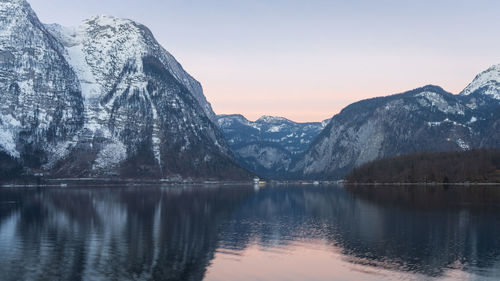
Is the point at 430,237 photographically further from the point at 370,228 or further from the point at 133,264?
the point at 133,264

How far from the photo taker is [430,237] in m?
83.6

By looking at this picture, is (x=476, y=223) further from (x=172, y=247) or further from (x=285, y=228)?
(x=172, y=247)

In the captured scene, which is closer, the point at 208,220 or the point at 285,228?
the point at 285,228

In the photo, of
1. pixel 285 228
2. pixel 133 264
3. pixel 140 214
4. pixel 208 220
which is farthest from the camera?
pixel 140 214

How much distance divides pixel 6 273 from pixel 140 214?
70.3 metres

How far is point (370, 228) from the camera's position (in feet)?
318

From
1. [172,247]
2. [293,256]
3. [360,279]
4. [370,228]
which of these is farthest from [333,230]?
[360,279]

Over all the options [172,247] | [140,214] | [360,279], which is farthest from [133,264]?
[140,214]

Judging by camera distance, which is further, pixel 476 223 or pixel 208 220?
pixel 208 220

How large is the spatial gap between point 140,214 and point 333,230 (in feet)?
176

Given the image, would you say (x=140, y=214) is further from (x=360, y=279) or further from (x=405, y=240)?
(x=360, y=279)

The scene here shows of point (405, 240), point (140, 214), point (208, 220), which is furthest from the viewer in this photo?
point (140, 214)

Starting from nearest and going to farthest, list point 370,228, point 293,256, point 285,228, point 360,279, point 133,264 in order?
1. point 360,279
2. point 133,264
3. point 293,256
4. point 370,228
5. point 285,228

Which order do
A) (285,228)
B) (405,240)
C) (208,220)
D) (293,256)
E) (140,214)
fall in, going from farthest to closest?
(140,214)
(208,220)
(285,228)
(405,240)
(293,256)
